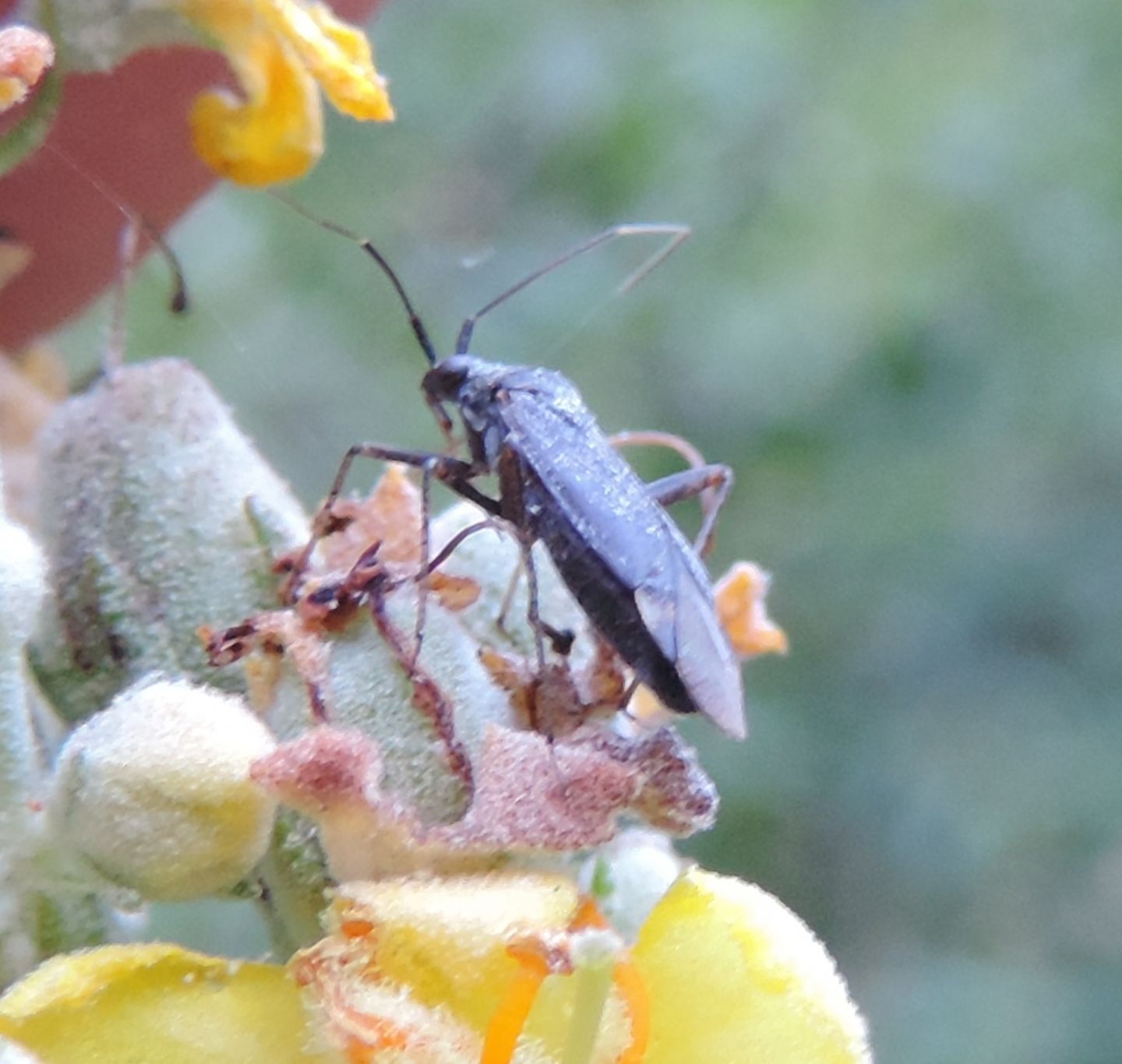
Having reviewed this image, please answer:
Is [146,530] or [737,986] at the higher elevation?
[146,530]

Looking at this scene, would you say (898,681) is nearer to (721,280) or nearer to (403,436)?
(721,280)

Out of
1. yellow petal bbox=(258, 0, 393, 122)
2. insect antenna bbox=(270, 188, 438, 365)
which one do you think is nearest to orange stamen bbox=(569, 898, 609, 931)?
yellow petal bbox=(258, 0, 393, 122)

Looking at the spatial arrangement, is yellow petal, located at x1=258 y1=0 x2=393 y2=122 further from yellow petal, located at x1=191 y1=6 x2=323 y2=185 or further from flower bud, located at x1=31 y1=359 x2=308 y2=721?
flower bud, located at x1=31 y1=359 x2=308 y2=721

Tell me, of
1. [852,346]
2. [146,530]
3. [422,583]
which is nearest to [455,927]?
[422,583]

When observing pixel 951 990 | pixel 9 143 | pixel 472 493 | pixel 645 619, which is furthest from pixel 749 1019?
pixel 951 990

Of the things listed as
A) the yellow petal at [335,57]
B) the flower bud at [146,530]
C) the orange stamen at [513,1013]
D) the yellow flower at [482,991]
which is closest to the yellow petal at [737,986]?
the yellow flower at [482,991]

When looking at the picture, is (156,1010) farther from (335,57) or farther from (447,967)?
(335,57)

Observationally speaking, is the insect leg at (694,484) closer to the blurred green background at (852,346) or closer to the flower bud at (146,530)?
the flower bud at (146,530)
